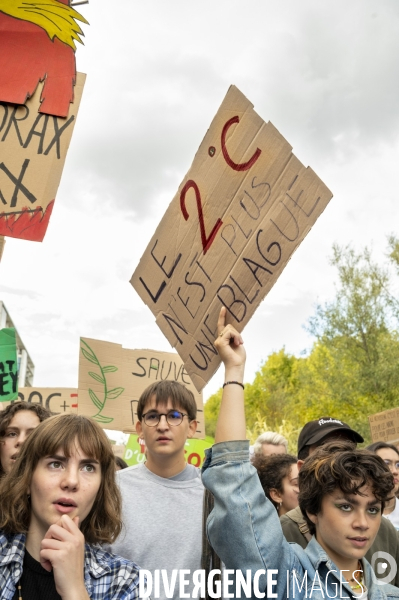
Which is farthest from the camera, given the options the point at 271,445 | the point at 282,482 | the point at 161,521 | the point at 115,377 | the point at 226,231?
the point at 115,377

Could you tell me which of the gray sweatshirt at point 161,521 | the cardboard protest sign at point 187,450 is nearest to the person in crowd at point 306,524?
the gray sweatshirt at point 161,521

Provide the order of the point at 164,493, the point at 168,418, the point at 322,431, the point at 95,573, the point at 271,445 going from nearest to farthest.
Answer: the point at 95,573 < the point at 164,493 < the point at 168,418 < the point at 322,431 < the point at 271,445

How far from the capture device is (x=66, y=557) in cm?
161

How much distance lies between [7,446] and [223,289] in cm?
158

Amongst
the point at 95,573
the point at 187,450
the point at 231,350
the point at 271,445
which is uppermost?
the point at 187,450

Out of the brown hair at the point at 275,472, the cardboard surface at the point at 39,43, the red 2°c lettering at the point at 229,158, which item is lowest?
the brown hair at the point at 275,472

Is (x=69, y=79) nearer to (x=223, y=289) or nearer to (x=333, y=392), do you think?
(x=223, y=289)

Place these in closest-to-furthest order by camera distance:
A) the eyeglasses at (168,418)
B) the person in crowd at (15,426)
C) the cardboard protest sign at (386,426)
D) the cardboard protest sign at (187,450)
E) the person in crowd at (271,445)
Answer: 1. the eyeglasses at (168,418)
2. the person in crowd at (15,426)
3. the person in crowd at (271,445)
4. the cardboard protest sign at (386,426)
5. the cardboard protest sign at (187,450)

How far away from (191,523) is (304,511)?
702 mm

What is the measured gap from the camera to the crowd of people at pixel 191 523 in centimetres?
164

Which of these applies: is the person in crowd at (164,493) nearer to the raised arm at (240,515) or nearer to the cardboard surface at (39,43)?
the raised arm at (240,515)

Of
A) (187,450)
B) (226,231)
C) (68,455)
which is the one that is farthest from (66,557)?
(187,450)

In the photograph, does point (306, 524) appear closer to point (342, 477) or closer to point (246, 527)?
point (342, 477)

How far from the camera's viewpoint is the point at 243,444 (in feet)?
5.52
